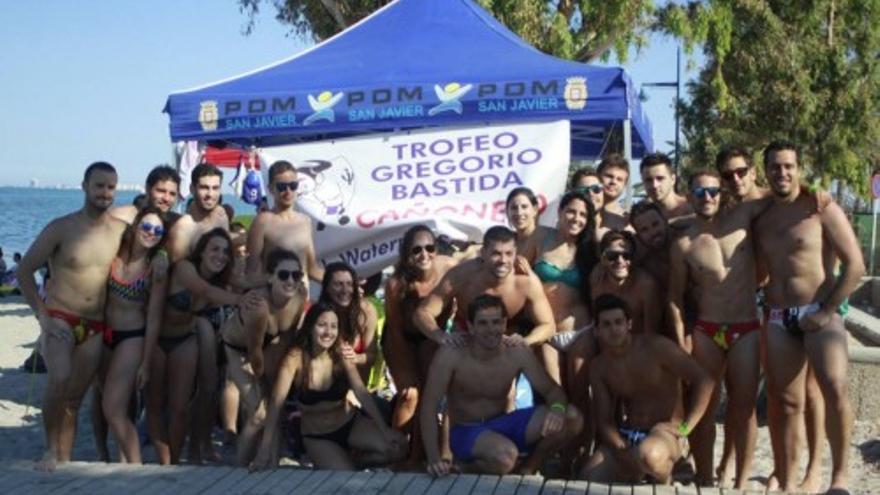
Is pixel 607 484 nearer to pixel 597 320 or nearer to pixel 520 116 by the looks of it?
pixel 597 320

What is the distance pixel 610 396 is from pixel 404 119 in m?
2.63

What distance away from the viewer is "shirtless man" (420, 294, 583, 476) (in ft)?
17.6

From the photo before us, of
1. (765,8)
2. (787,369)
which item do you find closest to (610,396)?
(787,369)

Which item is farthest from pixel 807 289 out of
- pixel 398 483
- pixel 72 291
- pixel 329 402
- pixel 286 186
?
pixel 72 291

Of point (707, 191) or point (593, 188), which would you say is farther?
point (593, 188)

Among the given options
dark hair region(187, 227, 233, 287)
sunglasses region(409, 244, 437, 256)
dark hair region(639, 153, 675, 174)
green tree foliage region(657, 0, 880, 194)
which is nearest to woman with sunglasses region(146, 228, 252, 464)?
dark hair region(187, 227, 233, 287)

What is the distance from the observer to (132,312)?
5801 millimetres

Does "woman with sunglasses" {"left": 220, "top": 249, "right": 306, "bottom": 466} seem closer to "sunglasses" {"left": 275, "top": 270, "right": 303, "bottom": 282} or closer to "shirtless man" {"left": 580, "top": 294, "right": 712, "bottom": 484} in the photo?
"sunglasses" {"left": 275, "top": 270, "right": 303, "bottom": 282}

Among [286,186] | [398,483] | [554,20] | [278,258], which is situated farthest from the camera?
[554,20]

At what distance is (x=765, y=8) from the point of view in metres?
27.9

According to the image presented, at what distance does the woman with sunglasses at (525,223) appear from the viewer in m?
5.99

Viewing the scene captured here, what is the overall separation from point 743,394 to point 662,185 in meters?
1.32

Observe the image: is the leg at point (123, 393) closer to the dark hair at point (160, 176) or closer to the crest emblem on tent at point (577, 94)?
the dark hair at point (160, 176)

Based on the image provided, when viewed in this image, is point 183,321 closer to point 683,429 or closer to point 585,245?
point 585,245
